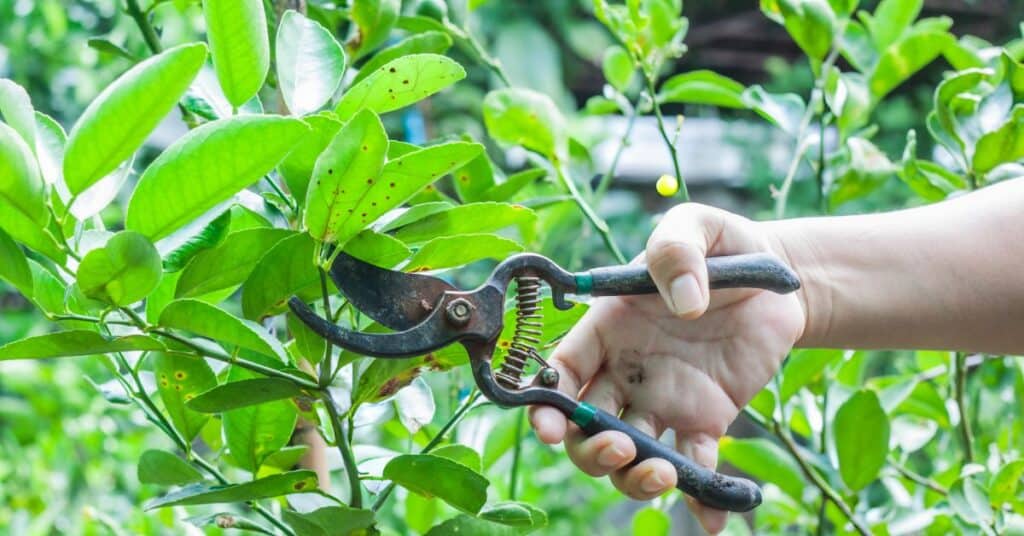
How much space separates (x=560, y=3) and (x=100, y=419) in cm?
245

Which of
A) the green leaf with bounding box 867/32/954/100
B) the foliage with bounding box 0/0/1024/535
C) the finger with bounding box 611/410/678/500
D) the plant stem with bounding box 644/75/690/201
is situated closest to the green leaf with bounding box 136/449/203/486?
the foliage with bounding box 0/0/1024/535

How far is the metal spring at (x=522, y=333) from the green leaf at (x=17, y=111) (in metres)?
0.23

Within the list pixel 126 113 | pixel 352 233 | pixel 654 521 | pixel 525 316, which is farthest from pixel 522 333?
pixel 654 521

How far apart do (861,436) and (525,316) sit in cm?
29

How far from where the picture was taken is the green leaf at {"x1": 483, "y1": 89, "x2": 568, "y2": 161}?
771 millimetres

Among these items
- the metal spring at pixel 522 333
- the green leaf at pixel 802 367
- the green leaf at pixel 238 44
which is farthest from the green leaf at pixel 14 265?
the green leaf at pixel 802 367

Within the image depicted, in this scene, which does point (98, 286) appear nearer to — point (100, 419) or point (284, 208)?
point (284, 208)

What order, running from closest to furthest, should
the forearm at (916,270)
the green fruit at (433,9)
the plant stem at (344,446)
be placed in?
1. the plant stem at (344,446)
2. the forearm at (916,270)
3. the green fruit at (433,9)

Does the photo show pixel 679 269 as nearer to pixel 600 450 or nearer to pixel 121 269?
pixel 600 450

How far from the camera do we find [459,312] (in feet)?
1.80

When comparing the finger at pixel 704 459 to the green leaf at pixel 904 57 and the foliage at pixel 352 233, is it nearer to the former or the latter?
the foliage at pixel 352 233

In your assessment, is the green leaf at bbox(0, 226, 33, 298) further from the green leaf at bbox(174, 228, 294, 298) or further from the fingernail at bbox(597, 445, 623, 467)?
the fingernail at bbox(597, 445, 623, 467)

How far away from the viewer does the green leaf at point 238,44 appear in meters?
0.50

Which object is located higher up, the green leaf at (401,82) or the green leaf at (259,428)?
the green leaf at (401,82)
